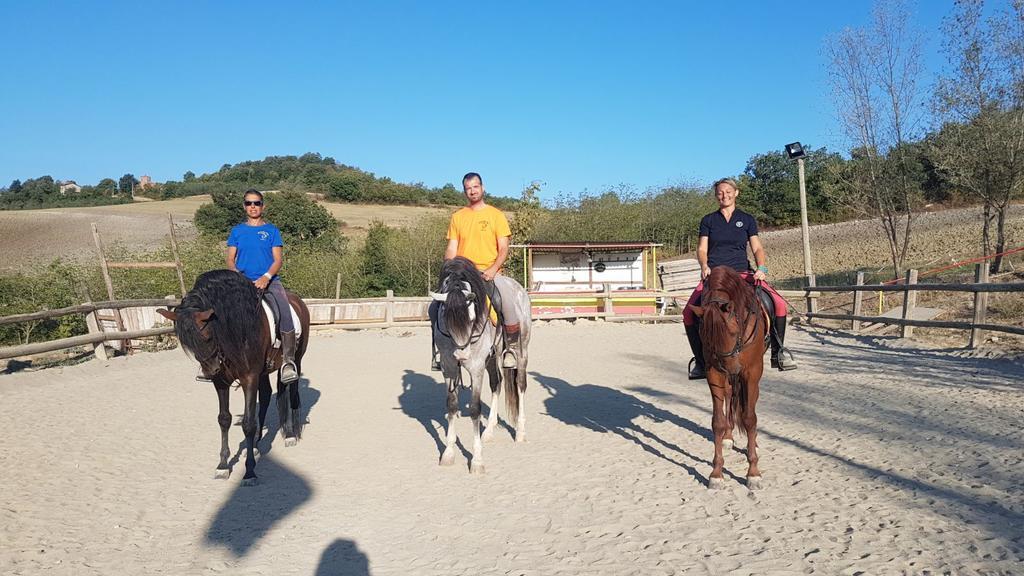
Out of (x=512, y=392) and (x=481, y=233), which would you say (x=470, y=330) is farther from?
(x=512, y=392)

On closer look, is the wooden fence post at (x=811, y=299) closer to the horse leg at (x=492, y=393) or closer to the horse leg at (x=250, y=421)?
the horse leg at (x=492, y=393)

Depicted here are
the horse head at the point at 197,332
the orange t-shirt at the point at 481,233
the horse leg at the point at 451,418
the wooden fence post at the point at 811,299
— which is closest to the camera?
the horse head at the point at 197,332

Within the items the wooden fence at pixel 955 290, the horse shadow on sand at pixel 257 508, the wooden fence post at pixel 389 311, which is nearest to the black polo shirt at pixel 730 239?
the horse shadow on sand at pixel 257 508

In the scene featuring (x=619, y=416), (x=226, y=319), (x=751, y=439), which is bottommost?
(x=619, y=416)

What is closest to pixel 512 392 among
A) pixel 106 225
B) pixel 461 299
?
pixel 461 299

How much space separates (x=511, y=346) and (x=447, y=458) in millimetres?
1418

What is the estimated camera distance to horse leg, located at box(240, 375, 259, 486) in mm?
6090

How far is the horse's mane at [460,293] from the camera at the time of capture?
5820 millimetres

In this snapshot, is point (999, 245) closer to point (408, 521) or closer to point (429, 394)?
point (429, 394)

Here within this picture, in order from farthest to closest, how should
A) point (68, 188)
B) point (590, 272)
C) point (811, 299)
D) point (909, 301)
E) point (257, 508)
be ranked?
1. point (68, 188)
2. point (590, 272)
3. point (811, 299)
4. point (909, 301)
5. point (257, 508)

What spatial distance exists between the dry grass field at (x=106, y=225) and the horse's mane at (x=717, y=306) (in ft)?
123

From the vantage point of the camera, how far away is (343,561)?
4.23 meters

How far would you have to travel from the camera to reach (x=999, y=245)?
18.0 meters

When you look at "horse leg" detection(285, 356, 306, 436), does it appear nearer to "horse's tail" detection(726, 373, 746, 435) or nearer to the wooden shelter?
"horse's tail" detection(726, 373, 746, 435)
